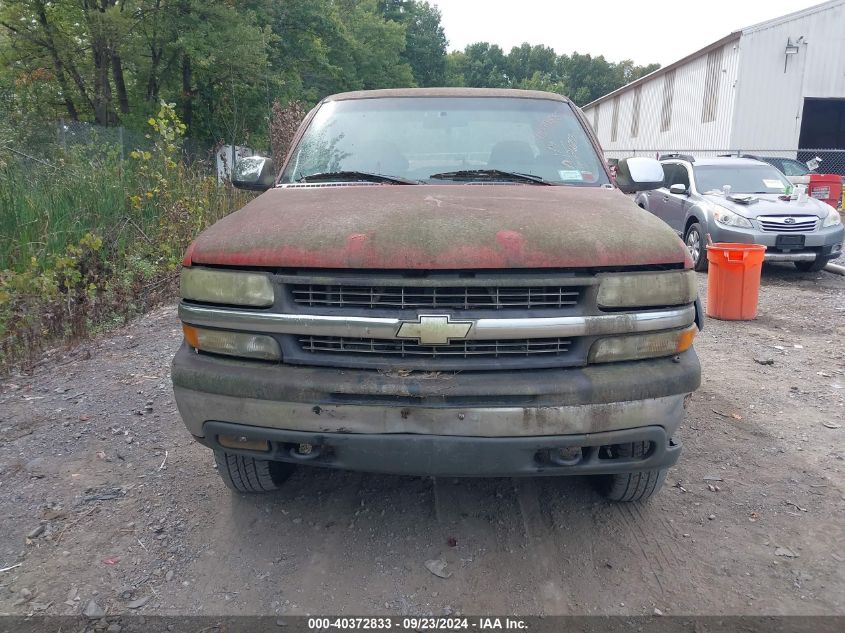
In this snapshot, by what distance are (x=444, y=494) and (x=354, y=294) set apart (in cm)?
134

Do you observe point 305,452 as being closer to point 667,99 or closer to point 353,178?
point 353,178

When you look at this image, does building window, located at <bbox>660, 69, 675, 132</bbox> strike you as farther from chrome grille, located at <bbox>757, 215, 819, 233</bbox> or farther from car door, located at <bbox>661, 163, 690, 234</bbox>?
chrome grille, located at <bbox>757, 215, 819, 233</bbox>

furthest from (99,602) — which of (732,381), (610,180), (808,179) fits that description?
(808,179)

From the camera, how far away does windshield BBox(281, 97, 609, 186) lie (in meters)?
3.80

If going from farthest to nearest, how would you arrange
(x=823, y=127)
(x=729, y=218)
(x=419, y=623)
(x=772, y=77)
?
(x=823, y=127) → (x=772, y=77) → (x=729, y=218) → (x=419, y=623)

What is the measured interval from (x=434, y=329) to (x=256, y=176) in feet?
7.62

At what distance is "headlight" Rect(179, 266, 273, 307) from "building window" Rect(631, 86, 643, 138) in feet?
122

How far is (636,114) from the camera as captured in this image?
36.7 m

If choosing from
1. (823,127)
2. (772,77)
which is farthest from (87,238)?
(823,127)

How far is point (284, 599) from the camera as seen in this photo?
8.52 feet

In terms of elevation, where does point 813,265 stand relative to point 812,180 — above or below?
below

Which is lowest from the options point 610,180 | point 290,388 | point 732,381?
point 732,381

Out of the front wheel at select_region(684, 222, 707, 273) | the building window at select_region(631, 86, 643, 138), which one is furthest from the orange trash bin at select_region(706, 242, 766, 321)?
the building window at select_region(631, 86, 643, 138)

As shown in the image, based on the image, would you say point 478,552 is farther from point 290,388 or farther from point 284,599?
point 290,388
